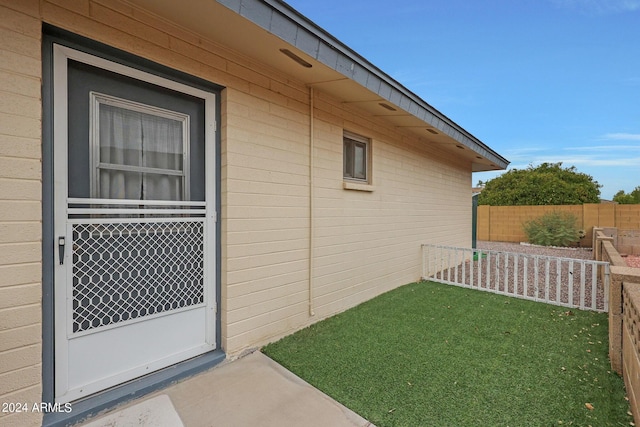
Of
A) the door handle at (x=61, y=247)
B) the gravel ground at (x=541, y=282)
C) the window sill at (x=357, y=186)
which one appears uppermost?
the window sill at (x=357, y=186)

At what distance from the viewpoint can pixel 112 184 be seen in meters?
2.33

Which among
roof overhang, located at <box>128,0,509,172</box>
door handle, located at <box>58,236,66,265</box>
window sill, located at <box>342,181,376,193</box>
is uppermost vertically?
roof overhang, located at <box>128,0,509,172</box>

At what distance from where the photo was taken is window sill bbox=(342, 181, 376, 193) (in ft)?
14.3

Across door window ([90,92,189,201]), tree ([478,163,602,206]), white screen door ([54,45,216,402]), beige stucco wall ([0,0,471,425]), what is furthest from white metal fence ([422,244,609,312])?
tree ([478,163,602,206])

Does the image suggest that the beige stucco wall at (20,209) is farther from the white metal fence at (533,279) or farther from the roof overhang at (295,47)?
the white metal fence at (533,279)

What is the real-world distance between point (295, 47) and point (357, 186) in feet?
7.69

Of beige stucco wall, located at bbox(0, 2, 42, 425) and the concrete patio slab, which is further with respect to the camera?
the concrete patio slab

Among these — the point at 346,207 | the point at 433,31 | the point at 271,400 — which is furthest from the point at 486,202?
the point at 271,400

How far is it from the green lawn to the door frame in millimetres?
1053

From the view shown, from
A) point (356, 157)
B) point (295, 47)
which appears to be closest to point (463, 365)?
point (356, 157)

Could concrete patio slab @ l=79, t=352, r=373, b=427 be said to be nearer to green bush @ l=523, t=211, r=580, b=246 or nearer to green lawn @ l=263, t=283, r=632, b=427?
green lawn @ l=263, t=283, r=632, b=427

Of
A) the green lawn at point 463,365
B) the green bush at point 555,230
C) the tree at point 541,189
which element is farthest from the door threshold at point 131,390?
the tree at point 541,189

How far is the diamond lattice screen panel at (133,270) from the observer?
7.09 feet

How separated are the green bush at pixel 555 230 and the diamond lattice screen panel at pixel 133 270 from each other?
14.7 metres
